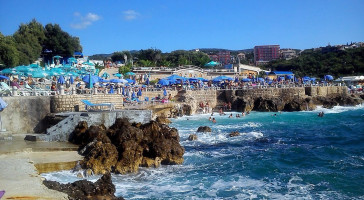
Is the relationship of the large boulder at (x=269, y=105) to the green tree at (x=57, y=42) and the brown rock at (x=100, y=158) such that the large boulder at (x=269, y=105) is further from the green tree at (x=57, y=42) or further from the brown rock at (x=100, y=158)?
the green tree at (x=57, y=42)

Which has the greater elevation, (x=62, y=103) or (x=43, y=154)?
(x=62, y=103)

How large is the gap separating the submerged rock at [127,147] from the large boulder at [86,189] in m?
3.02

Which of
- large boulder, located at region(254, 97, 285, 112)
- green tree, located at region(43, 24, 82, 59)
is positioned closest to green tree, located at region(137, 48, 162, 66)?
green tree, located at region(43, 24, 82, 59)

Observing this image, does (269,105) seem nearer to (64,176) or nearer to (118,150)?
(118,150)

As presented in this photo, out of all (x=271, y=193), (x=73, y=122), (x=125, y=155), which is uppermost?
(x=73, y=122)

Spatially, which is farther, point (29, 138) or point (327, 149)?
point (327, 149)

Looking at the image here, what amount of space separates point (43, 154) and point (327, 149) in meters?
14.6

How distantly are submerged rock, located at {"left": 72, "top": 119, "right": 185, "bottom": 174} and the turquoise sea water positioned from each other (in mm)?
503

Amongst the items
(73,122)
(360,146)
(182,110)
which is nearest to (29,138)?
(73,122)

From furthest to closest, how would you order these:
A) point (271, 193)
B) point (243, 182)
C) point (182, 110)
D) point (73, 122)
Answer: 1. point (182, 110)
2. point (73, 122)
3. point (243, 182)
4. point (271, 193)

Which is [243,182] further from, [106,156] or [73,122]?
[73,122]

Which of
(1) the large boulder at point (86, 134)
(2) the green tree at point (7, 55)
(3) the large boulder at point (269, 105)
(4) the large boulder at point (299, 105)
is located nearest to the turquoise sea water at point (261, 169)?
(1) the large boulder at point (86, 134)

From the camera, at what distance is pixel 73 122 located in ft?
Result: 58.6

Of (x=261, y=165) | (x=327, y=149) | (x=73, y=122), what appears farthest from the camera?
(x=327, y=149)
